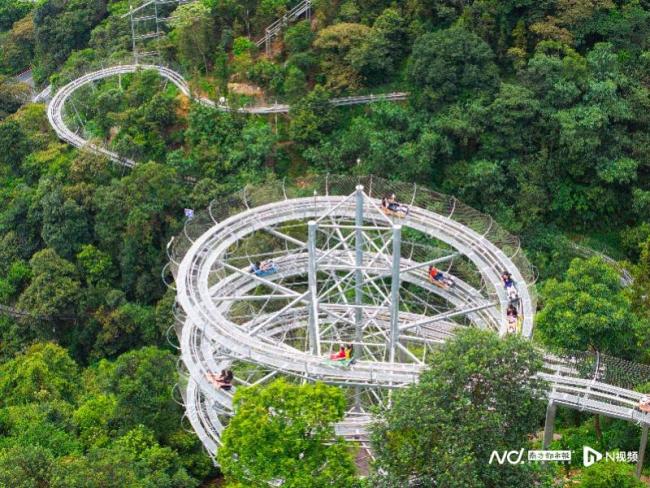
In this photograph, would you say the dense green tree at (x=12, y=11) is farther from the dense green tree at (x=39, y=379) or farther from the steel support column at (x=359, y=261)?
the steel support column at (x=359, y=261)

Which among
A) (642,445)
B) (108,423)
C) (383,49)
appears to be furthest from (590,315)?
(383,49)

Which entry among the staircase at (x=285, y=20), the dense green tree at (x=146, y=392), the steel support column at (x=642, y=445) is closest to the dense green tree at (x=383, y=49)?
the staircase at (x=285, y=20)

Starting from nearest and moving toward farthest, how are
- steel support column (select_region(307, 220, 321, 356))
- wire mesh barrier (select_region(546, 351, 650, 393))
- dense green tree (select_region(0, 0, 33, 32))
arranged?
1. wire mesh barrier (select_region(546, 351, 650, 393))
2. steel support column (select_region(307, 220, 321, 356))
3. dense green tree (select_region(0, 0, 33, 32))

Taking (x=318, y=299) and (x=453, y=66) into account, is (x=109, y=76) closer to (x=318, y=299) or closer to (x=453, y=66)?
(x=453, y=66)

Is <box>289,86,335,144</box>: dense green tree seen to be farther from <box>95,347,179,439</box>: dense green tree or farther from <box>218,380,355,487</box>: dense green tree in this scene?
<box>218,380,355,487</box>: dense green tree

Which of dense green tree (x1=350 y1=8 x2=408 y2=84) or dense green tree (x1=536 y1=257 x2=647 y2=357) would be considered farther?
dense green tree (x1=350 y1=8 x2=408 y2=84)

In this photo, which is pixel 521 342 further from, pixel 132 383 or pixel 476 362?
pixel 132 383

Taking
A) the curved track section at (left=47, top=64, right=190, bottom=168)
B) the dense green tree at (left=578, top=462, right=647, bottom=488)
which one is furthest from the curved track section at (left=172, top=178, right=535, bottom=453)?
the curved track section at (left=47, top=64, right=190, bottom=168)

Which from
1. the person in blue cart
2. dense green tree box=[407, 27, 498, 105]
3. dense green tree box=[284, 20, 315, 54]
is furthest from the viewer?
dense green tree box=[284, 20, 315, 54]

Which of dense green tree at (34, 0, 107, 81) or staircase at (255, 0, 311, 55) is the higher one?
staircase at (255, 0, 311, 55)
